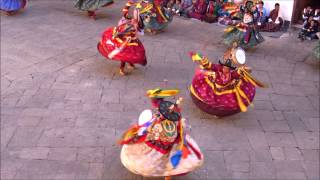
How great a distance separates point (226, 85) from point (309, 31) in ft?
17.4

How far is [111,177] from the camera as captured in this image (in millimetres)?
5895

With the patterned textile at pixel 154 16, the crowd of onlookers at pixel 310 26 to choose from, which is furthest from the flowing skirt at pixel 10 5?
the crowd of onlookers at pixel 310 26

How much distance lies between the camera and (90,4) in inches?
464

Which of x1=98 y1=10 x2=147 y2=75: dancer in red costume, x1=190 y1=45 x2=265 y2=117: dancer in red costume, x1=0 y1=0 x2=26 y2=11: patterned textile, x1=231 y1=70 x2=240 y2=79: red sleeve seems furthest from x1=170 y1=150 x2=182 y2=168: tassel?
x1=0 y1=0 x2=26 y2=11: patterned textile

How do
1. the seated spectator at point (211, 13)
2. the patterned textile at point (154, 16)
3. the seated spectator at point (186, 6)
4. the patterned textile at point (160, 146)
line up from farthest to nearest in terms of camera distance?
the seated spectator at point (186, 6), the seated spectator at point (211, 13), the patterned textile at point (154, 16), the patterned textile at point (160, 146)

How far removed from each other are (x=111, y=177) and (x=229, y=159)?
1.75 metres

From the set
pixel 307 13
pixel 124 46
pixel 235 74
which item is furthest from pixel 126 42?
pixel 307 13

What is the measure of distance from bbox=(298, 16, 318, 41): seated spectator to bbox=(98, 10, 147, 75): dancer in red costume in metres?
4.92

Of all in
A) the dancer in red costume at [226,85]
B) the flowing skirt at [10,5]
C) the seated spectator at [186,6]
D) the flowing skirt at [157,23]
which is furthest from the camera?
the seated spectator at [186,6]

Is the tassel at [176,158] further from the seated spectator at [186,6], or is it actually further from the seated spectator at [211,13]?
the seated spectator at [186,6]

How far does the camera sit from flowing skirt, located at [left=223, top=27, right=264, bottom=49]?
9.94 metres

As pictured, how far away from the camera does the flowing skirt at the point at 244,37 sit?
32.6 feet

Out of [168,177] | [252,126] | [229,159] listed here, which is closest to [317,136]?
[252,126]

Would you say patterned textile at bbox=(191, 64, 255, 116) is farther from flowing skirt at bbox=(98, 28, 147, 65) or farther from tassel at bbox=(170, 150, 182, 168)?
tassel at bbox=(170, 150, 182, 168)
